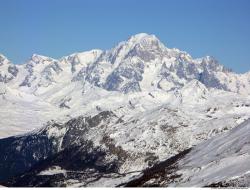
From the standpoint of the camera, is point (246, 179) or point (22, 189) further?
point (246, 179)

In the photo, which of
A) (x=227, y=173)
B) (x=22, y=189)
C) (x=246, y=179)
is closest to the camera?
(x=22, y=189)

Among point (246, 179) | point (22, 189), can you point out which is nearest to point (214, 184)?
point (246, 179)

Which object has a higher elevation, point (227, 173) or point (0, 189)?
point (227, 173)

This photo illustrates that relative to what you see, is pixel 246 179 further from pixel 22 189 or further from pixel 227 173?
pixel 22 189

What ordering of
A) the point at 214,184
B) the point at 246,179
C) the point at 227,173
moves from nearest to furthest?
the point at 246,179, the point at 214,184, the point at 227,173

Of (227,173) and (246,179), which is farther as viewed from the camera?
(227,173)

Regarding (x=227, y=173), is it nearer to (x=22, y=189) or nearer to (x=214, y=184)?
(x=214, y=184)

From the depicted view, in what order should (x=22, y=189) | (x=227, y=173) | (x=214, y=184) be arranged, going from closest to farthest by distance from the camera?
(x=22, y=189) < (x=214, y=184) < (x=227, y=173)

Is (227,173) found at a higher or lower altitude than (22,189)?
higher

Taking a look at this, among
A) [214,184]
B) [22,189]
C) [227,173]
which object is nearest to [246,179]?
[214,184]
